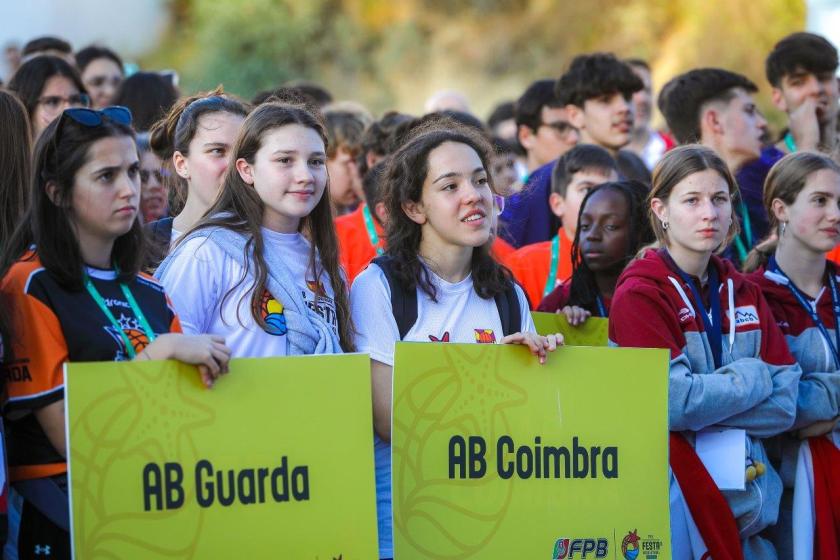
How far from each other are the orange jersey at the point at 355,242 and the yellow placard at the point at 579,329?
149cm

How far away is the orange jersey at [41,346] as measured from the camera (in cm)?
355

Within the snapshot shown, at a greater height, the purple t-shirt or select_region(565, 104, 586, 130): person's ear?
select_region(565, 104, 586, 130): person's ear

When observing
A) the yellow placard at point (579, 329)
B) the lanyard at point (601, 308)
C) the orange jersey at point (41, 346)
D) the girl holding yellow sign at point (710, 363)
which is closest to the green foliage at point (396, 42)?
the lanyard at point (601, 308)

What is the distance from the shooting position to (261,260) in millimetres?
4332

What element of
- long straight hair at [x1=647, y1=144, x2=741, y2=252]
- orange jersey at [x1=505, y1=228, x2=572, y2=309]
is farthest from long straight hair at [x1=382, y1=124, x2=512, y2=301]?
orange jersey at [x1=505, y1=228, x2=572, y2=309]

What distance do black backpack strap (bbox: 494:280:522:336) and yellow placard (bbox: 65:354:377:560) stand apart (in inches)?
35.9

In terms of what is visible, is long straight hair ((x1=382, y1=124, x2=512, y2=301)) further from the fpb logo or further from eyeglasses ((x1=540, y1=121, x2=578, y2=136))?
eyeglasses ((x1=540, y1=121, x2=578, y2=136))

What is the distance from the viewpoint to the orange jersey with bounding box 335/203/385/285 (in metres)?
6.64

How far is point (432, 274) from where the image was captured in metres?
4.64

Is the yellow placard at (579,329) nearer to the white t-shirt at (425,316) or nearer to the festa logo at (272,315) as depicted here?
the white t-shirt at (425,316)

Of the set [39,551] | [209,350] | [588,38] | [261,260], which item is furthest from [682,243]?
[588,38]

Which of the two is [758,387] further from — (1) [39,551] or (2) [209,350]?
(1) [39,551]

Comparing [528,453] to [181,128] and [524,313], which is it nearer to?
[524,313]

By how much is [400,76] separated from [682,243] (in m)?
24.0
